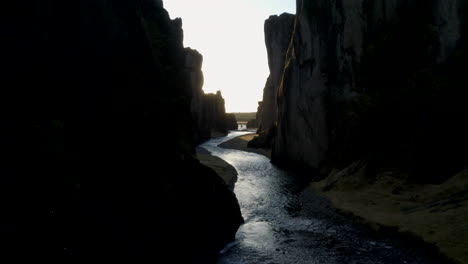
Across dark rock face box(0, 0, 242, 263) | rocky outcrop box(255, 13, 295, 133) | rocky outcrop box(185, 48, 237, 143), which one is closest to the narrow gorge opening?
dark rock face box(0, 0, 242, 263)

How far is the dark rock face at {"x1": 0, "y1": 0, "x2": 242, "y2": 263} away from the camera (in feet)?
30.3

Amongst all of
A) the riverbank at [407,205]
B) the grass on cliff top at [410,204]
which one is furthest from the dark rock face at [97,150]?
the grass on cliff top at [410,204]

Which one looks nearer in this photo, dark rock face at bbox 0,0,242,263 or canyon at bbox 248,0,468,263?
dark rock face at bbox 0,0,242,263

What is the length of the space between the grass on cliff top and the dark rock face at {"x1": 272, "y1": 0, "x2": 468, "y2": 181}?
1.88 metres

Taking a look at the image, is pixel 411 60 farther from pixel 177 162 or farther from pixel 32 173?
pixel 32 173

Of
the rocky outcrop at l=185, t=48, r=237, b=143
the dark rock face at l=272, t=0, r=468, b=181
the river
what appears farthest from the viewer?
the rocky outcrop at l=185, t=48, r=237, b=143

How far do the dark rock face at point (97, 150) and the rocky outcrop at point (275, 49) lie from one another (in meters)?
52.7

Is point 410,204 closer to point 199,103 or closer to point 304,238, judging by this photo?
point 304,238

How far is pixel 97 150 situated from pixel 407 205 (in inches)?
789

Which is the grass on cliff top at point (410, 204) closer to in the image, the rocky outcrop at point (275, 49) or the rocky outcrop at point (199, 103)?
the rocky outcrop at point (275, 49)

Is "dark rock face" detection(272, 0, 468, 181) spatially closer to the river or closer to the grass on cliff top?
the grass on cliff top

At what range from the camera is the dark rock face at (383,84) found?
77.4 ft

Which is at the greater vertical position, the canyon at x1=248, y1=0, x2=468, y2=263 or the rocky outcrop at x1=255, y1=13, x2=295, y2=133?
the rocky outcrop at x1=255, y1=13, x2=295, y2=133

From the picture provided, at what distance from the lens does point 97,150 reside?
40.1 feet
